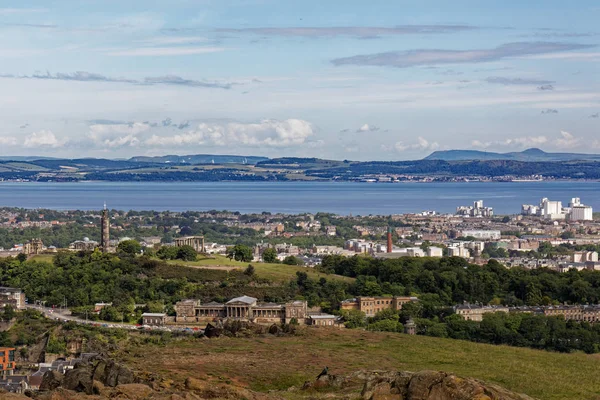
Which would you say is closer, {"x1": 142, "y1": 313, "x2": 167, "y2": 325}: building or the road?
the road

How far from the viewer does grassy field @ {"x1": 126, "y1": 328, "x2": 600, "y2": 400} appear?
32.0m

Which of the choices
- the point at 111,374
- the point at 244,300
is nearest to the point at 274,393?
the point at 111,374

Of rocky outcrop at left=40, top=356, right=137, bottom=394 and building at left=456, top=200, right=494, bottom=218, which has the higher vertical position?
rocky outcrop at left=40, top=356, right=137, bottom=394

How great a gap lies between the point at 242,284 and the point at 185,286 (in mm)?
3772

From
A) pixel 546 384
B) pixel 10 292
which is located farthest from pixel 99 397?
pixel 10 292

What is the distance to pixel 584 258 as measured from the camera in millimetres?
107375

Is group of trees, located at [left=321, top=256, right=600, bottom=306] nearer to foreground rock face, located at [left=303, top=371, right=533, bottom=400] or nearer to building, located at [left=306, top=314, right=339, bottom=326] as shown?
building, located at [left=306, top=314, right=339, bottom=326]

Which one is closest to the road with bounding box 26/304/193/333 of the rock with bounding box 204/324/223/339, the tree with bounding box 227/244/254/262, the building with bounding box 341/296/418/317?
the rock with bounding box 204/324/223/339

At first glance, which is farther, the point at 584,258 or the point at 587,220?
the point at 587,220

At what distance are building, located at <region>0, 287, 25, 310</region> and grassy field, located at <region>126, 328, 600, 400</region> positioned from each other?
73.0ft

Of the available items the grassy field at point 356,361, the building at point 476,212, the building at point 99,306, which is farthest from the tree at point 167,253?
the building at point 476,212

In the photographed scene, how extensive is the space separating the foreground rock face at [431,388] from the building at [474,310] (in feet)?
117

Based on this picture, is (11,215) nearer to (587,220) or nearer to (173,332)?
(587,220)

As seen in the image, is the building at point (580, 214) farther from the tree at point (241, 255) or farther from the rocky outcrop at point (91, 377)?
the rocky outcrop at point (91, 377)
